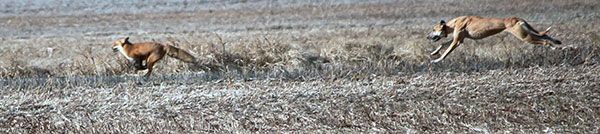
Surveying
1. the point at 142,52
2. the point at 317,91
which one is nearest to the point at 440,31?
the point at 317,91

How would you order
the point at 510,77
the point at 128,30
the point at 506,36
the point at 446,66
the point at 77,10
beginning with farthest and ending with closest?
the point at 77,10 < the point at 128,30 < the point at 506,36 < the point at 446,66 < the point at 510,77

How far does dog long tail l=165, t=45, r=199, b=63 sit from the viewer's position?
6.19 metres

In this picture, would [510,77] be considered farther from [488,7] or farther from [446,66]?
[488,7]

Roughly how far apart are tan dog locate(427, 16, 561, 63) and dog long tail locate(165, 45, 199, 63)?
233 centimetres

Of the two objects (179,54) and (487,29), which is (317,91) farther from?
(487,29)

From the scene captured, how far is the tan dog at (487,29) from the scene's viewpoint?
642 cm

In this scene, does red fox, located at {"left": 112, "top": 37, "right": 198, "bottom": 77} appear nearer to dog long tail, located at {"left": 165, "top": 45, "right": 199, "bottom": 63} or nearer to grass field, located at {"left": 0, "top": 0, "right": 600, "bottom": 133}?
dog long tail, located at {"left": 165, "top": 45, "right": 199, "bottom": 63}

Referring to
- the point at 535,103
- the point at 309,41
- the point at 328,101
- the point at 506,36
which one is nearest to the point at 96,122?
the point at 328,101

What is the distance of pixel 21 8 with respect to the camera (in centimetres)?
1405

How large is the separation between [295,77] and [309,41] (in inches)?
155

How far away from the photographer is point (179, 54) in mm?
6270

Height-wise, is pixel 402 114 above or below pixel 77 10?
above

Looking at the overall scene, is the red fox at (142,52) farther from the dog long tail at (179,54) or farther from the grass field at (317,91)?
the grass field at (317,91)

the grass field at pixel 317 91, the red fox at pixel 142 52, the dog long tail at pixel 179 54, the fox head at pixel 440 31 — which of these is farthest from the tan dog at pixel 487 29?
the red fox at pixel 142 52
